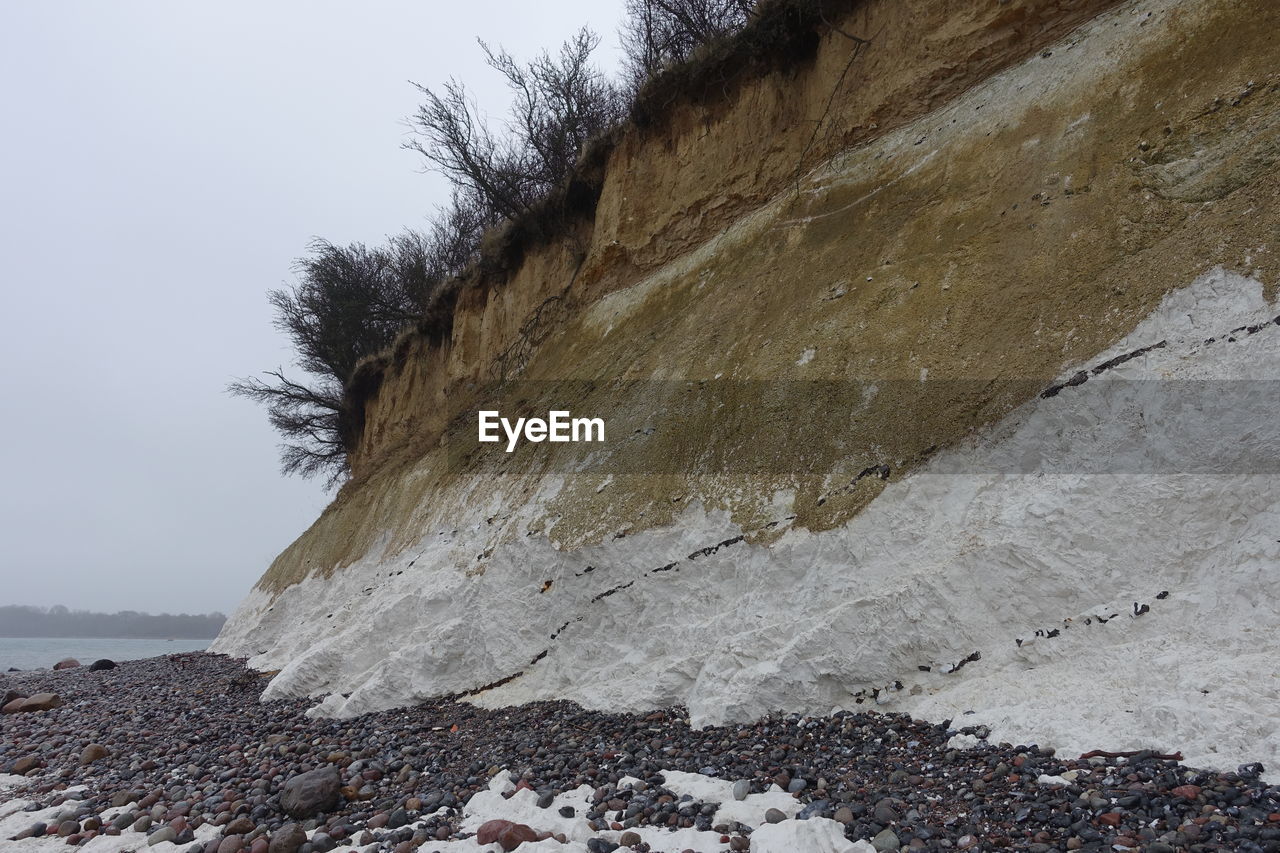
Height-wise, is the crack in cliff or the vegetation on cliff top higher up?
the vegetation on cliff top

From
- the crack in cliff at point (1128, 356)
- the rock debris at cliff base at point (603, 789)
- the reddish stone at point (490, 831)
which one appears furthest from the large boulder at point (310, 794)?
the crack in cliff at point (1128, 356)

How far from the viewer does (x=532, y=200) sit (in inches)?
592

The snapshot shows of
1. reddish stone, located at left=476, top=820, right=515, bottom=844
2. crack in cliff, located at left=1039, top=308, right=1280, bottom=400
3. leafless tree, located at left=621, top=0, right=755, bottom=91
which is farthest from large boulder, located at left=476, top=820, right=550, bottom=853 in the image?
leafless tree, located at left=621, top=0, right=755, bottom=91

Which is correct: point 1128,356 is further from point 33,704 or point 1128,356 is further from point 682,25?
point 33,704

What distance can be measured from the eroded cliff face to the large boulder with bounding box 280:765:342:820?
7.87 feet

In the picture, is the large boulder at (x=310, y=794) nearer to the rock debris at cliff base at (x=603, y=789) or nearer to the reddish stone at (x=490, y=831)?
the rock debris at cliff base at (x=603, y=789)

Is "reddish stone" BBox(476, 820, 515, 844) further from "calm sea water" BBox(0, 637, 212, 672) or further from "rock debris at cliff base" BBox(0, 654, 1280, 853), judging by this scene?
"calm sea water" BBox(0, 637, 212, 672)

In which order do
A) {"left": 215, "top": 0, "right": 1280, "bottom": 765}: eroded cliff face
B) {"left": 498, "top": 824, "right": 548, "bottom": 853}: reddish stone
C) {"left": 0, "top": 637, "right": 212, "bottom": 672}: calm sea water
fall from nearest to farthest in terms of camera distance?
1. {"left": 498, "top": 824, "right": 548, "bottom": 853}: reddish stone
2. {"left": 215, "top": 0, "right": 1280, "bottom": 765}: eroded cliff face
3. {"left": 0, "top": 637, "right": 212, "bottom": 672}: calm sea water

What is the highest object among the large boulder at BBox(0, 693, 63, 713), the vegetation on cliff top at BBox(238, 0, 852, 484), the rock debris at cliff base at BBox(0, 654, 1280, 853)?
the vegetation on cliff top at BBox(238, 0, 852, 484)

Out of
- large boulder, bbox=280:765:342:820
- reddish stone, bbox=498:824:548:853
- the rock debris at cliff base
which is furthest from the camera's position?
large boulder, bbox=280:765:342:820

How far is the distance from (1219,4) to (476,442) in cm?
1211

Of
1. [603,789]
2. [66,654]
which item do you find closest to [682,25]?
[603,789]

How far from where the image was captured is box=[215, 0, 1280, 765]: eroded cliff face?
462 centimetres

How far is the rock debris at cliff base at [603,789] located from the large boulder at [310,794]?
1cm
